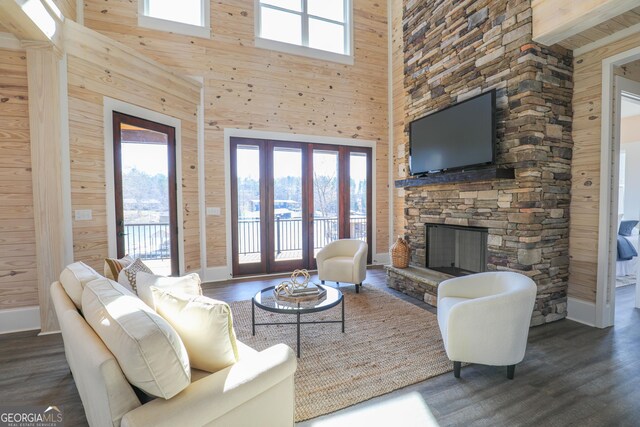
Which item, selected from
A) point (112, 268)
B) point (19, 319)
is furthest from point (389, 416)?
point (19, 319)

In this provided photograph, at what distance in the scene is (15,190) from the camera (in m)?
3.07

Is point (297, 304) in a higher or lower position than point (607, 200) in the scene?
lower

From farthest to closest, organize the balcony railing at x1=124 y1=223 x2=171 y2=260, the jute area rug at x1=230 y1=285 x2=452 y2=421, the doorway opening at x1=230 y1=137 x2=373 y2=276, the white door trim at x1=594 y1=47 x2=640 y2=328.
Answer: the doorway opening at x1=230 y1=137 x2=373 y2=276
the balcony railing at x1=124 y1=223 x2=171 y2=260
the white door trim at x1=594 y1=47 x2=640 y2=328
the jute area rug at x1=230 y1=285 x2=452 y2=421

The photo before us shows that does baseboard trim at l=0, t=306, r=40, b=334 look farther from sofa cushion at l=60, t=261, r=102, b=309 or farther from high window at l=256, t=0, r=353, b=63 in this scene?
high window at l=256, t=0, r=353, b=63

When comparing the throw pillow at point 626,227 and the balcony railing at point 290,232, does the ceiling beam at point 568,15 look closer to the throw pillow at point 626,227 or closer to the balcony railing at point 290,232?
the balcony railing at point 290,232

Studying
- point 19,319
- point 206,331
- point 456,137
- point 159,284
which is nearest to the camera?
point 206,331

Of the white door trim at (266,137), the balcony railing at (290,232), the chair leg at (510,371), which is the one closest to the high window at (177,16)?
the white door trim at (266,137)

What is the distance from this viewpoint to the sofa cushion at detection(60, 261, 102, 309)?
1.84 m

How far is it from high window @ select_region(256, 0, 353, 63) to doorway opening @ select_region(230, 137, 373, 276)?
173 centimetres

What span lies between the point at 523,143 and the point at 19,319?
5.44 m

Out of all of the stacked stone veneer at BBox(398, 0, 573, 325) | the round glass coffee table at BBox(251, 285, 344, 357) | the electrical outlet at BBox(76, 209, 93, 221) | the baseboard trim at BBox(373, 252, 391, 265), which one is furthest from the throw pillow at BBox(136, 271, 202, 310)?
the baseboard trim at BBox(373, 252, 391, 265)

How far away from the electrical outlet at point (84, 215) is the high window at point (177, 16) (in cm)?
303

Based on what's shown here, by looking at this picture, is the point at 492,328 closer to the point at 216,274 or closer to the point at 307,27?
the point at 216,274

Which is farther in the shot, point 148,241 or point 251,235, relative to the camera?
point 251,235
